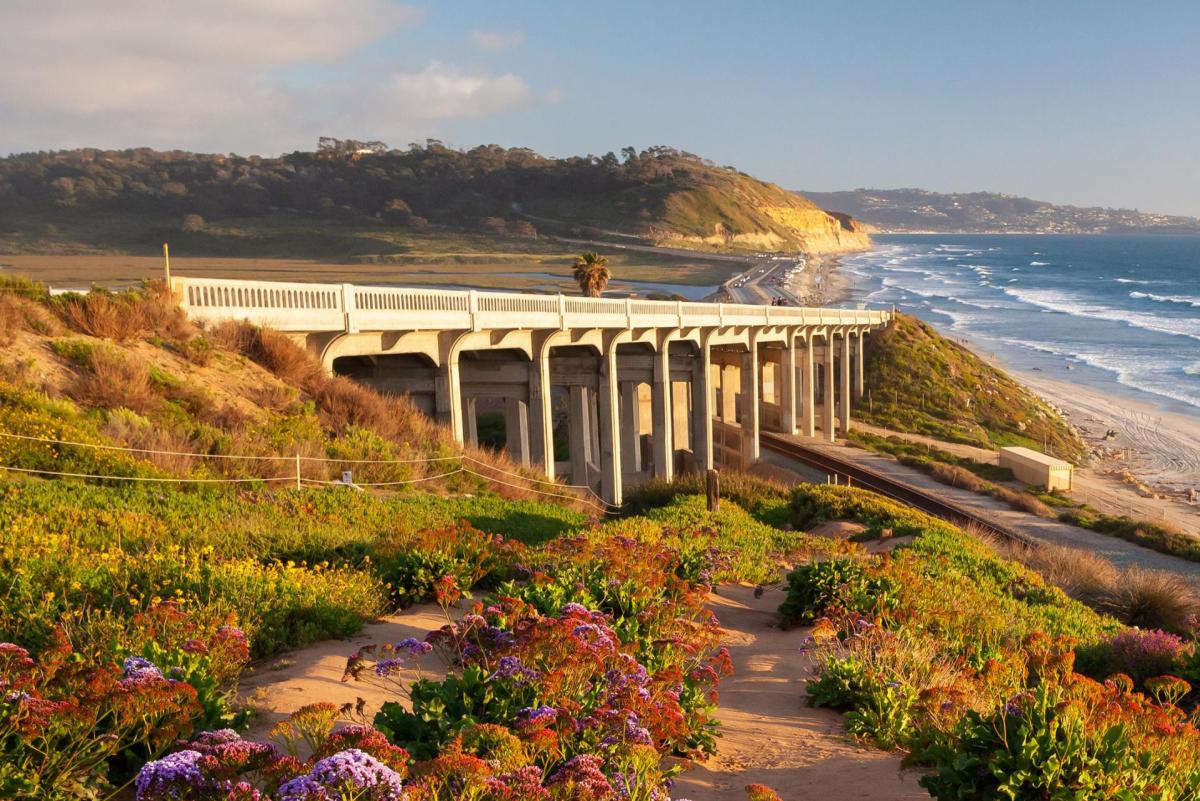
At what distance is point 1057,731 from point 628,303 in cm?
2530

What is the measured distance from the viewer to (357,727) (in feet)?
15.2

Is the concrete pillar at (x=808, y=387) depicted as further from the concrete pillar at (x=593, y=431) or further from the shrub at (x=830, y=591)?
the shrub at (x=830, y=591)

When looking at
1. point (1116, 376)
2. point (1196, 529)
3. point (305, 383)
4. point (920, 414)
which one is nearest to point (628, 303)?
point (305, 383)

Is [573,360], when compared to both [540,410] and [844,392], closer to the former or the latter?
[540,410]

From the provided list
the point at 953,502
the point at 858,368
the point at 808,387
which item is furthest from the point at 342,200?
the point at 953,502

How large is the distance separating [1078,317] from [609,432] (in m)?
93.9

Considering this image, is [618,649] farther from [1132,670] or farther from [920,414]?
[920,414]

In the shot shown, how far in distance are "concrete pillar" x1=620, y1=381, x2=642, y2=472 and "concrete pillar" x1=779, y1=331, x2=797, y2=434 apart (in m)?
12.6

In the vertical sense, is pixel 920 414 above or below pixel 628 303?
below

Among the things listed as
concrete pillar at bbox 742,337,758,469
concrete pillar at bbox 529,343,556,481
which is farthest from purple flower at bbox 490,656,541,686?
concrete pillar at bbox 742,337,758,469

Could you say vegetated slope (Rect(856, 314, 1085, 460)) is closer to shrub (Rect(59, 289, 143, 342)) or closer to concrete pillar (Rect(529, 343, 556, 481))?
concrete pillar (Rect(529, 343, 556, 481))

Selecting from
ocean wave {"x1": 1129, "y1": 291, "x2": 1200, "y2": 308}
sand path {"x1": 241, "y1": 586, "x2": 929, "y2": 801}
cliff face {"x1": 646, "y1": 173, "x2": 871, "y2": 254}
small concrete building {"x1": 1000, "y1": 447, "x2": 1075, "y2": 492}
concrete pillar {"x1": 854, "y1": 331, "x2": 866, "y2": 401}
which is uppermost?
cliff face {"x1": 646, "y1": 173, "x2": 871, "y2": 254}

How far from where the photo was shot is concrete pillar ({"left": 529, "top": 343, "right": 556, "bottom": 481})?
25.5 m

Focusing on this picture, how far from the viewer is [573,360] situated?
30.5 metres
